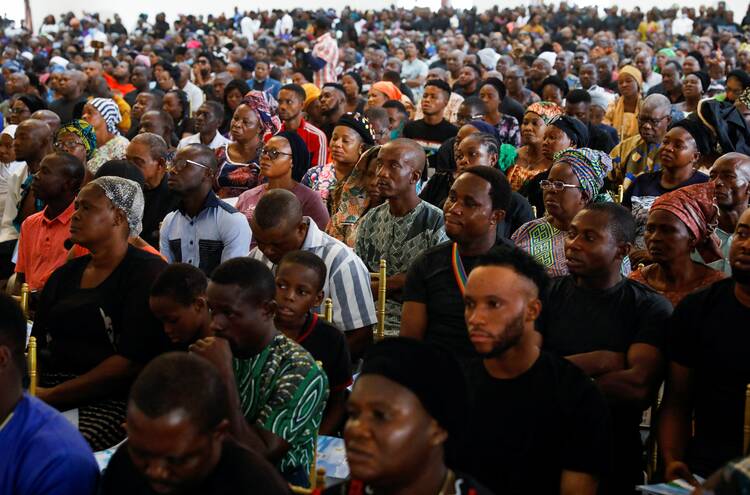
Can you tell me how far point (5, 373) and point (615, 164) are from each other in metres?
5.42

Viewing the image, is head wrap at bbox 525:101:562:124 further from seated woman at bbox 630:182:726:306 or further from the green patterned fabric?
the green patterned fabric

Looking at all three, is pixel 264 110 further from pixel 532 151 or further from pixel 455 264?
pixel 455 264

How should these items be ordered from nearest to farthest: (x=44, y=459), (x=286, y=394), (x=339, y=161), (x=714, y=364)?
(x=44, y=459), (x=286, y=394), (x=714, y=364), (x=339, y=161)

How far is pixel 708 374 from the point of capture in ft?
10.1

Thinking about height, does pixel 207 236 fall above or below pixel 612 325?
below

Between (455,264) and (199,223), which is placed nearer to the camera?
(455,264)

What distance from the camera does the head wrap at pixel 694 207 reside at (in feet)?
12.2

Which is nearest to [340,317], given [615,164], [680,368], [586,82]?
[680,368]

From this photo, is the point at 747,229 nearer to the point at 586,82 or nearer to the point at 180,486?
the point at 180,486

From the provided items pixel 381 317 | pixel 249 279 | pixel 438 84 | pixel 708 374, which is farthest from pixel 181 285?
pixel 438 84

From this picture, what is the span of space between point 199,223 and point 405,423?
309 centimetres

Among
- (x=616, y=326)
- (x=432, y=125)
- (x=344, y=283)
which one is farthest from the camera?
(x=432, y=125)

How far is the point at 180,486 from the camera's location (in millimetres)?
2074

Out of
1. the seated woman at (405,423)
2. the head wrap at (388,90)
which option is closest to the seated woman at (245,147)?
the head wrap at (388,90)
